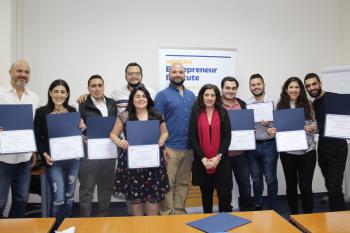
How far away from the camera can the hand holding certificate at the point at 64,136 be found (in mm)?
2867

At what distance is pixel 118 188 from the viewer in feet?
9.27

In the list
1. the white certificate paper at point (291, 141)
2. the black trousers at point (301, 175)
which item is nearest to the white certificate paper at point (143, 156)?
the white certificate paper at point (291, 141)

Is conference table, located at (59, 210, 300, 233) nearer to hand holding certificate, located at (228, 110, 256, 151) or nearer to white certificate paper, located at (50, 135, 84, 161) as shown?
white certificate paper, located at (50, 135, 84, 161)

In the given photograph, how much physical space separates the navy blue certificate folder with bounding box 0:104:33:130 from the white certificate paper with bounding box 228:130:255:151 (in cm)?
202

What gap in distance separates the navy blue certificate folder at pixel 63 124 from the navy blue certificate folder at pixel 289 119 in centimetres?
202

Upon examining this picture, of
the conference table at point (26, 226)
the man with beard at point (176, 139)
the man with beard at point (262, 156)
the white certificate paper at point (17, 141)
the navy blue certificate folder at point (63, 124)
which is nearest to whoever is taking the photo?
the conference table at point (26, 226)

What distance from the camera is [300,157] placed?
3246mm

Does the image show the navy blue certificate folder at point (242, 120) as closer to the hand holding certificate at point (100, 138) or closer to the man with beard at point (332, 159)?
the man with beard at point (332, 159)

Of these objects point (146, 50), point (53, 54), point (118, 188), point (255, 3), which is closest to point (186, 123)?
point (118, 188)

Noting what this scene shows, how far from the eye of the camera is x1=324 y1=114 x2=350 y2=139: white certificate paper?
2771 mm

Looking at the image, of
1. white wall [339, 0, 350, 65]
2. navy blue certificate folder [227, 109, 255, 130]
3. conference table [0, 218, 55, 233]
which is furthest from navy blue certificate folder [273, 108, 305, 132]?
white wall [339, 0, 350, 65]

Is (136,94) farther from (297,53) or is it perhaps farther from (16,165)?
(297,53)

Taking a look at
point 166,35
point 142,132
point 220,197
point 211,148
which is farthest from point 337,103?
point 166,35

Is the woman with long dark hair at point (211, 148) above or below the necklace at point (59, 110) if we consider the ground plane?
below
